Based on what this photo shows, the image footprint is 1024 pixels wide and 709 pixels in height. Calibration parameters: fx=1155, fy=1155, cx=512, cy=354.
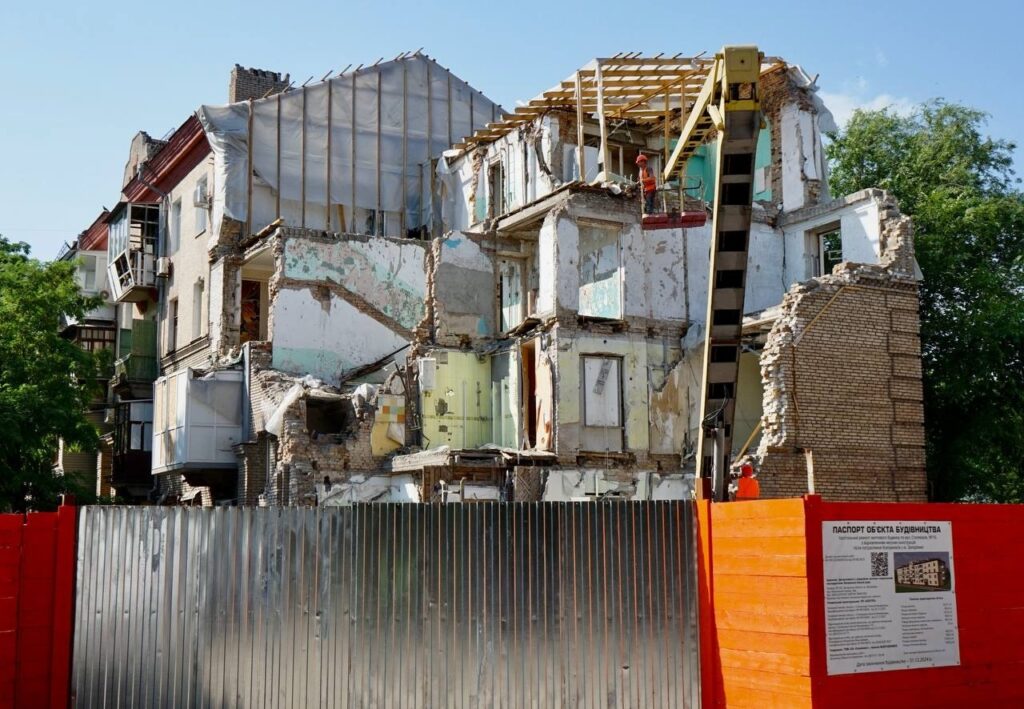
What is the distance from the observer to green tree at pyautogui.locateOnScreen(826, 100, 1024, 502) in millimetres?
26891

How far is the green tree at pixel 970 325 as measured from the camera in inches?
1059

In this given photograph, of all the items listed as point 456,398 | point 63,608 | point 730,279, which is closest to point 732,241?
point 730,279

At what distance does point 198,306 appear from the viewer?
31766 mm

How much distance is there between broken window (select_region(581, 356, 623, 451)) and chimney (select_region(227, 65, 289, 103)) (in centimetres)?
1575

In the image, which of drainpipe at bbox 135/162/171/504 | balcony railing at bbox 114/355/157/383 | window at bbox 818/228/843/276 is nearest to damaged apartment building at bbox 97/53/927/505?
window at bbox 818/228/843/276

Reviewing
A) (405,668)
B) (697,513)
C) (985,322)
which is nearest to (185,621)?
(405,668)

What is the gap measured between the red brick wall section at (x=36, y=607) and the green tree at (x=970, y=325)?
22.0 m

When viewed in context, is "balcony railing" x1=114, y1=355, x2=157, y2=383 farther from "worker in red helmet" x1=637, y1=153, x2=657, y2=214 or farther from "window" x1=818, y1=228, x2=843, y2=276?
"window" x1=818, y1=228, x2=843, y2=276

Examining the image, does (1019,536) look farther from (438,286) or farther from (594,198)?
(438,286)

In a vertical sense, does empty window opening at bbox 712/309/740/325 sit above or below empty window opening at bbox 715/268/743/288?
below

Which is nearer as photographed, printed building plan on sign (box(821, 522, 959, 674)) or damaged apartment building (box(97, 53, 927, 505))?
printed building plan on sign (box(821, 522, 959, 674))

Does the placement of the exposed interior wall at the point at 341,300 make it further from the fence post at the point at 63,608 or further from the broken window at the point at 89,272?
the fence post at the point at 63,608

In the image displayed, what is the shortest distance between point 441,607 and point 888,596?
10.8 ft

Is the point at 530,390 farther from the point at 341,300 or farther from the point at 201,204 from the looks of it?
the point at 201,204
